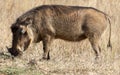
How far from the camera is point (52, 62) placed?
711cm

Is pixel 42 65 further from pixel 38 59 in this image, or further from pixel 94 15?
pixel 94 15

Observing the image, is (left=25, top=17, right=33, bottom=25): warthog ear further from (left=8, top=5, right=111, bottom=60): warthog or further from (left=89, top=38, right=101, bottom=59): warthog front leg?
(left=89, top=38, right=101, bottom=59): warthog front leg

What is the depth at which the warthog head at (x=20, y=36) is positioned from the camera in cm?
721

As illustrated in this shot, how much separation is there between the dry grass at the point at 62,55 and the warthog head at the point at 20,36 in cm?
14

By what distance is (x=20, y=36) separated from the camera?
7.25 meters

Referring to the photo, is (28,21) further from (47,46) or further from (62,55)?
(62,55)

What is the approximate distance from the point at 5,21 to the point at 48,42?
7.60 feet

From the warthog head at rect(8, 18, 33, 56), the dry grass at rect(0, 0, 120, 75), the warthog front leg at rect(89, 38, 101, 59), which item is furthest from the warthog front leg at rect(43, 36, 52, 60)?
the warthog front leg at rect(89, 38, 101, 59)

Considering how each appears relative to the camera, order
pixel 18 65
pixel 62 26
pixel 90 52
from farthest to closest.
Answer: pixel 90 52 → pixel 62 26 → pixel 18 65

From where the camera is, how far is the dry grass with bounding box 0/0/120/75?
663 cm

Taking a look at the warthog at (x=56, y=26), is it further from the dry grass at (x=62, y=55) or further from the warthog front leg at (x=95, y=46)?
the dry grass at (x=62, y=55)

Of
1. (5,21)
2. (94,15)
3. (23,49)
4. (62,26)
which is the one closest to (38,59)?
(23,49)

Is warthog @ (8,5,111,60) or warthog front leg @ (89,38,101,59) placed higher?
warthog @ (8,5,111,60)

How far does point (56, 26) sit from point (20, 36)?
71 centimetres
